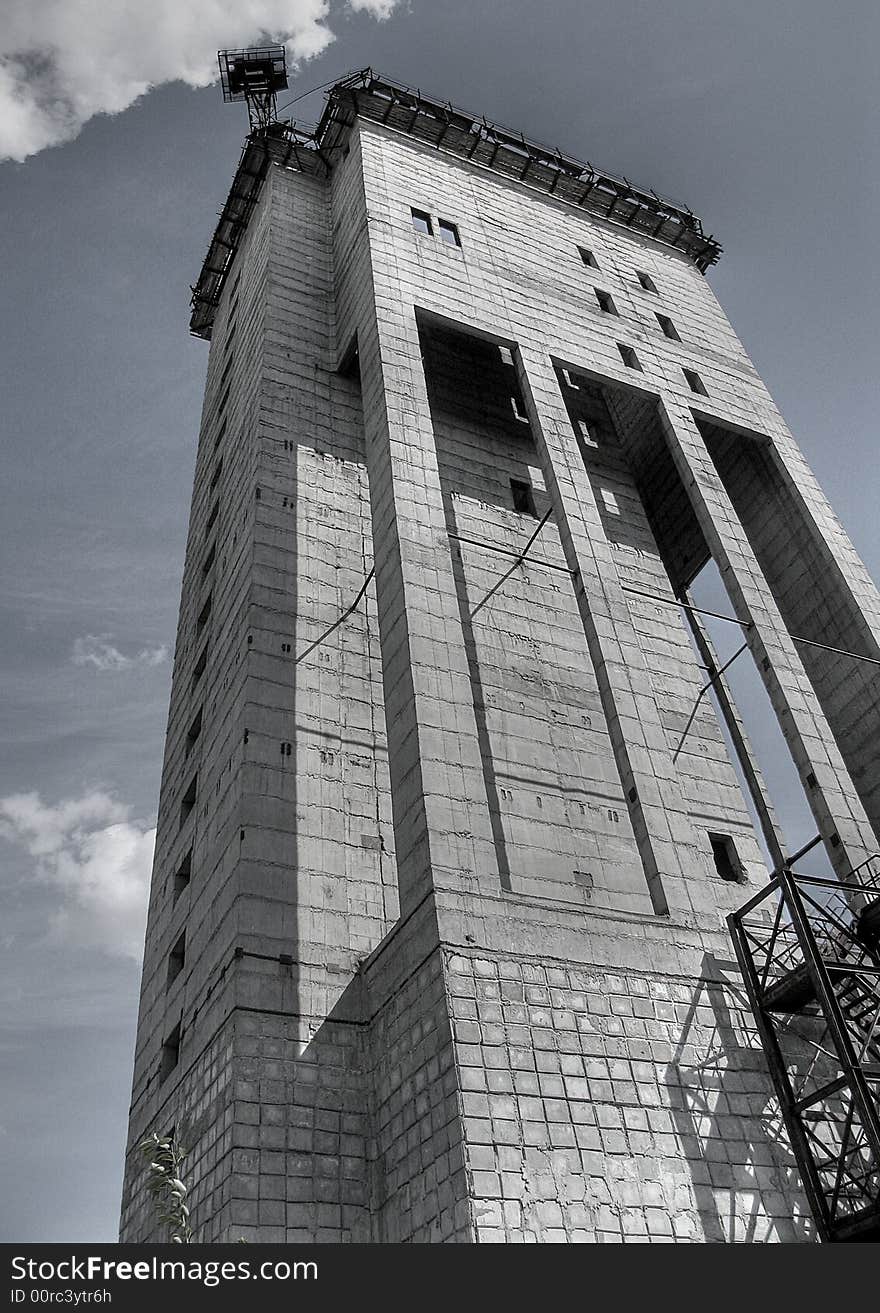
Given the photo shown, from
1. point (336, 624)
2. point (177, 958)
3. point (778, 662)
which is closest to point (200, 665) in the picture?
point (336, 624)

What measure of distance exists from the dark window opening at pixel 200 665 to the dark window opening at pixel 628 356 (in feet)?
59.3

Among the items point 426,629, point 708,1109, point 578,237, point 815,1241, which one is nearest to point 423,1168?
point 708,1109

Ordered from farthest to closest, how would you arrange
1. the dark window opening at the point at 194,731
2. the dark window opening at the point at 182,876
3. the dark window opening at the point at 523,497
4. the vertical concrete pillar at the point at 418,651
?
the dark window opening at the point at 523,497 → the dark window opening at the point at 194,731 → the dark window opening at the point at 182,876 → the vertical concrete pillar at the point at 418,651

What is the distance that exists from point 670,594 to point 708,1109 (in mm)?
20232

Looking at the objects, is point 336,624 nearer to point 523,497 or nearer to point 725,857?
point 523,497

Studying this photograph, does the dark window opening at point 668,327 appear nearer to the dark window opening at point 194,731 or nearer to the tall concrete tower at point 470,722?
the tall concrete tower at point 470,722

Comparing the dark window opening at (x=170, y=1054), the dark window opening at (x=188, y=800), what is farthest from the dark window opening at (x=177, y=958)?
the dark window opening at (x=188, y=800)

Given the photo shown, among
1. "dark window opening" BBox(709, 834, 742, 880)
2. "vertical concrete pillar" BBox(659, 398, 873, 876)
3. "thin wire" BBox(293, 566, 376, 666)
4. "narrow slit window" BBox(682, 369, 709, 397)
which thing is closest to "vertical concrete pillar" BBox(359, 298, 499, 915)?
"thin wire" BBox(293, 566, 376, 666)

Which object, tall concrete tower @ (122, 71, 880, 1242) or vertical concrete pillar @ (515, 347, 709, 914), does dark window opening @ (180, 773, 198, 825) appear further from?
vertical concrete pillar @ (515, 347, 709, 914)

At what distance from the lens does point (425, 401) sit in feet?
99.2

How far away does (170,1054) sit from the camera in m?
26.4

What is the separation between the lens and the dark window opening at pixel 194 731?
3300cm

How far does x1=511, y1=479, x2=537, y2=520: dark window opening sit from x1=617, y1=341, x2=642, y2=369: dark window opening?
6.16 meters

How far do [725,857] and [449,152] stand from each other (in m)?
32.9
